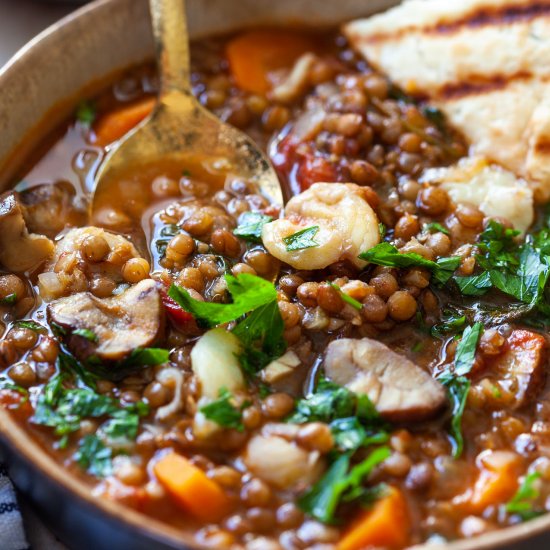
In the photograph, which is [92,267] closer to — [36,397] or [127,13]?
[36,397]

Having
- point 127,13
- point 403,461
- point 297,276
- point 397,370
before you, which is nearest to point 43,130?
point 127,13

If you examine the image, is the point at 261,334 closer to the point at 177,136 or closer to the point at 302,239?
the point at 302,239

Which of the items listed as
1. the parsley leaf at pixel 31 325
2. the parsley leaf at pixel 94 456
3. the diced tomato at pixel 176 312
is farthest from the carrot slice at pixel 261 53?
the parsley leaf at pixel 94 456

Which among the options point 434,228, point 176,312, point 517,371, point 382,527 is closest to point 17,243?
point 176,312

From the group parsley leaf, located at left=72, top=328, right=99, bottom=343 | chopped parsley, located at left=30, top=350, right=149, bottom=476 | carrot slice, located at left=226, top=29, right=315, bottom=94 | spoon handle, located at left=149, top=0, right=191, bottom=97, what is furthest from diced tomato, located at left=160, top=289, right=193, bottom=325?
carrot slice, located at left=226, top=29, right=315, bottom=94

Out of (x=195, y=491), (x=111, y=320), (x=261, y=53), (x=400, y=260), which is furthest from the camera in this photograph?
(x=261, y=53)

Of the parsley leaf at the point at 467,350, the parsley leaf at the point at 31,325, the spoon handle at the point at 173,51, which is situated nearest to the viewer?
the parsley leaf at the point at 467,350

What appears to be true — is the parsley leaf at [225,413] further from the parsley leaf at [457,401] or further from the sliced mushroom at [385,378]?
the parsley leaf at [457,401]
